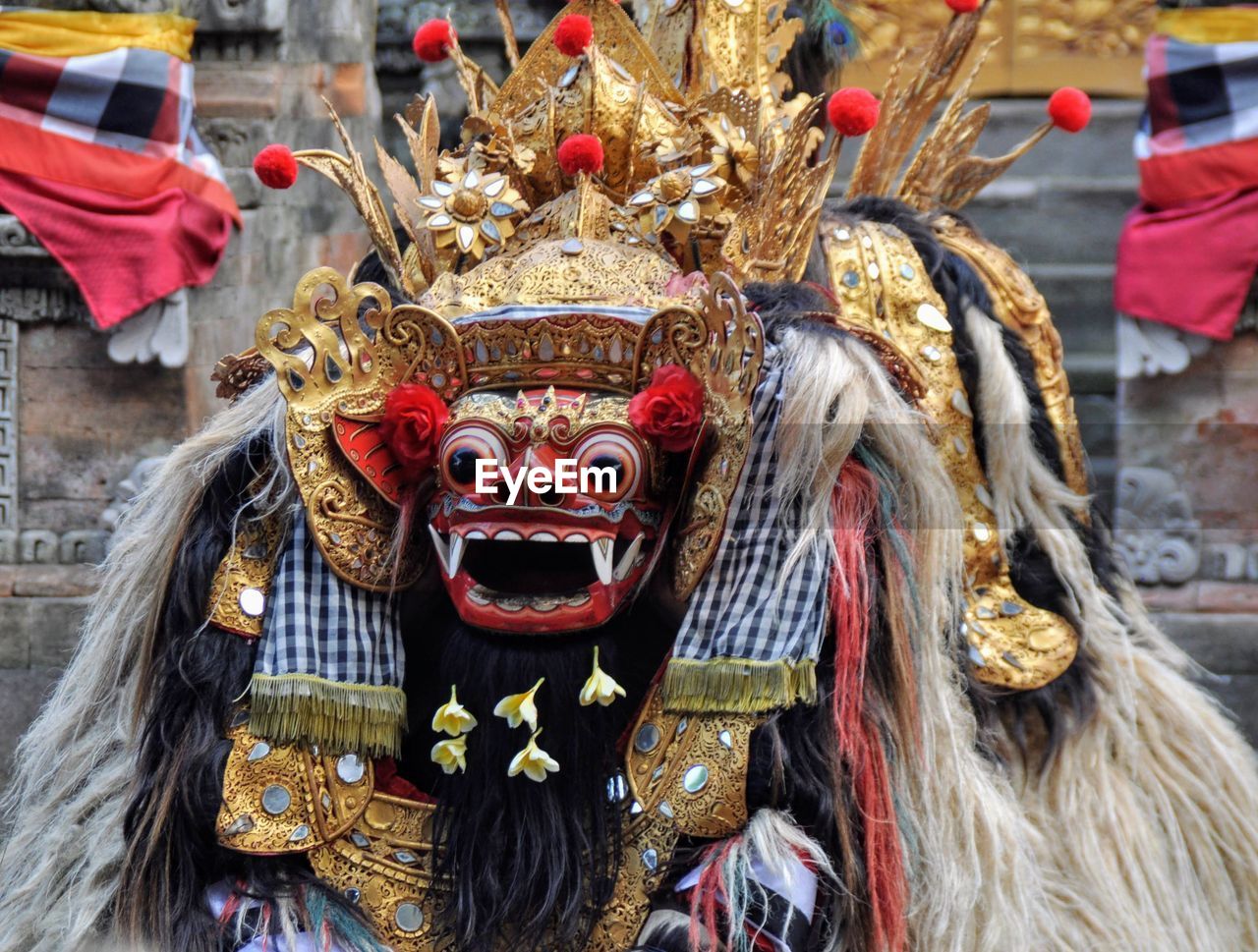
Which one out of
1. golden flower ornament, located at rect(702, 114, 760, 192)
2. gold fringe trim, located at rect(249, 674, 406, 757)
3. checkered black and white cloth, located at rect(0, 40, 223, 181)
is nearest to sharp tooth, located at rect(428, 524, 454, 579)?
gold fringe trim, located at rect(249, 674, 406, 757)

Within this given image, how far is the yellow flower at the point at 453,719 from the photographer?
2607 mm

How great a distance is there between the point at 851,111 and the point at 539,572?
33.2 inches

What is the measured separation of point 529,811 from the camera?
261cm

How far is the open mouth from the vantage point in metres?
2.54

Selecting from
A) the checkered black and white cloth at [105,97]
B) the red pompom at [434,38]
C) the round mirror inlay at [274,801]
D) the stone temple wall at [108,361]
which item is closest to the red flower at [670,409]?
the round mirror inlay at [274,801]

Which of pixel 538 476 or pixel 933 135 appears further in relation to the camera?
pixel 933 135

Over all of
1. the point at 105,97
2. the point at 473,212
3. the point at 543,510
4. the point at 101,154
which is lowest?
the point at 543,510

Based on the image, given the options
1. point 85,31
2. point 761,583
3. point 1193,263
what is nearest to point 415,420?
point 761,583

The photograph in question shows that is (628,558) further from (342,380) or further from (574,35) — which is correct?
(574,35)

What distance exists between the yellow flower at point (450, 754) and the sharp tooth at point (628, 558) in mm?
335

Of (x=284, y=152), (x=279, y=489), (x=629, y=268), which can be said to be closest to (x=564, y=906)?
(x=279, y=489)

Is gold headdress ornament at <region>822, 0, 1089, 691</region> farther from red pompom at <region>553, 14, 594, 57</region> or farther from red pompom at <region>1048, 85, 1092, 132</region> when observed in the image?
red pompom at <region>553, 14, 594, 57</region>

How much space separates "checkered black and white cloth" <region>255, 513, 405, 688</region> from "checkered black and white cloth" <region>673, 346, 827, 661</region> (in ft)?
1.49

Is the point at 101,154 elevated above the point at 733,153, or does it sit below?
A: above
